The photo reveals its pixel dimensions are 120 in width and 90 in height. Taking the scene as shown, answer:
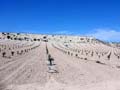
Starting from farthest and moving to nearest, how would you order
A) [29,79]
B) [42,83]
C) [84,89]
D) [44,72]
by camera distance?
[44,72] → [29,79] → [42,83] → [84,89]

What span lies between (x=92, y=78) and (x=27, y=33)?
512 ft

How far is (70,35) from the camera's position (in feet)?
607

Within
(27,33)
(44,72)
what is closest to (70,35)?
(27,33)

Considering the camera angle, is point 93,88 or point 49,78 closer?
point 93,88

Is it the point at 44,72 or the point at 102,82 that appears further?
the point at 44,72

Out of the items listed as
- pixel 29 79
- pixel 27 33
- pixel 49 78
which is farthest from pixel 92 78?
pixel 27 33

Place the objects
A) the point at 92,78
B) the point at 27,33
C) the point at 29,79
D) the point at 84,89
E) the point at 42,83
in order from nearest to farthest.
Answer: the point at 84,89, the point at 42,83, the point at 29,79, the point at 92,78, the point at 27,33

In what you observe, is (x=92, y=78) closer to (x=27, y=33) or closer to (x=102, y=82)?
(x=102, y=82)

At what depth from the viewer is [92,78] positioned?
76.6ft

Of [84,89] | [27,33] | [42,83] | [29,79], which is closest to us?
[84,89]

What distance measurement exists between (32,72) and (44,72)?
3.31ft

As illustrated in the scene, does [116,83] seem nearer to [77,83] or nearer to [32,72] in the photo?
[77,83]

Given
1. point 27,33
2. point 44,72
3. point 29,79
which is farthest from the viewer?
point 27,33

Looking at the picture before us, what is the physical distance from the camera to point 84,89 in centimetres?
1891
